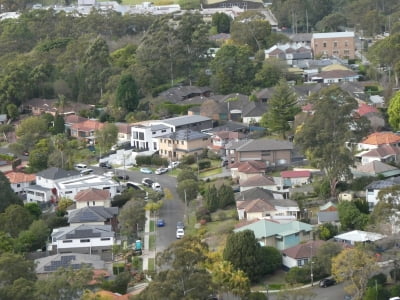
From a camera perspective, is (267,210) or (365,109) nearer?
(267,210)

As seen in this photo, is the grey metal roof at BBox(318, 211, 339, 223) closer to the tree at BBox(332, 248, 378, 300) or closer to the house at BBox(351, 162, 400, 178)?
the house at BBox(351, 162, 400, 178)

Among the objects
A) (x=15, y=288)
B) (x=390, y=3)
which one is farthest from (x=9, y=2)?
(x=15, y=288)

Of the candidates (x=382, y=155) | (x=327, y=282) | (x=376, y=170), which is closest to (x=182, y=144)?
(x=382, y=155)

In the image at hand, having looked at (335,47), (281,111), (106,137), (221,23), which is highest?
A: (221,23)

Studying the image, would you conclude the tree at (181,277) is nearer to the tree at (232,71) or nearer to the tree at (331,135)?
the tree at (331,135)

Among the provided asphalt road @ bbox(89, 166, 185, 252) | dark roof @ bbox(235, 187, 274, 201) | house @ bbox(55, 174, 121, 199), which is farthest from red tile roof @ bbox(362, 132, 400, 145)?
house @ bbox(55, 174, 121, 199)

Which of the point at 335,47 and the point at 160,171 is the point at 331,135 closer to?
the point at 160,171

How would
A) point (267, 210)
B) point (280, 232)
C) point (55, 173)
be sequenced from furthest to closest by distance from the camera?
point (55, 173), point (267, 210), point (280, 232)

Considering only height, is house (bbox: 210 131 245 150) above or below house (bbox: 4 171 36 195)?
above
